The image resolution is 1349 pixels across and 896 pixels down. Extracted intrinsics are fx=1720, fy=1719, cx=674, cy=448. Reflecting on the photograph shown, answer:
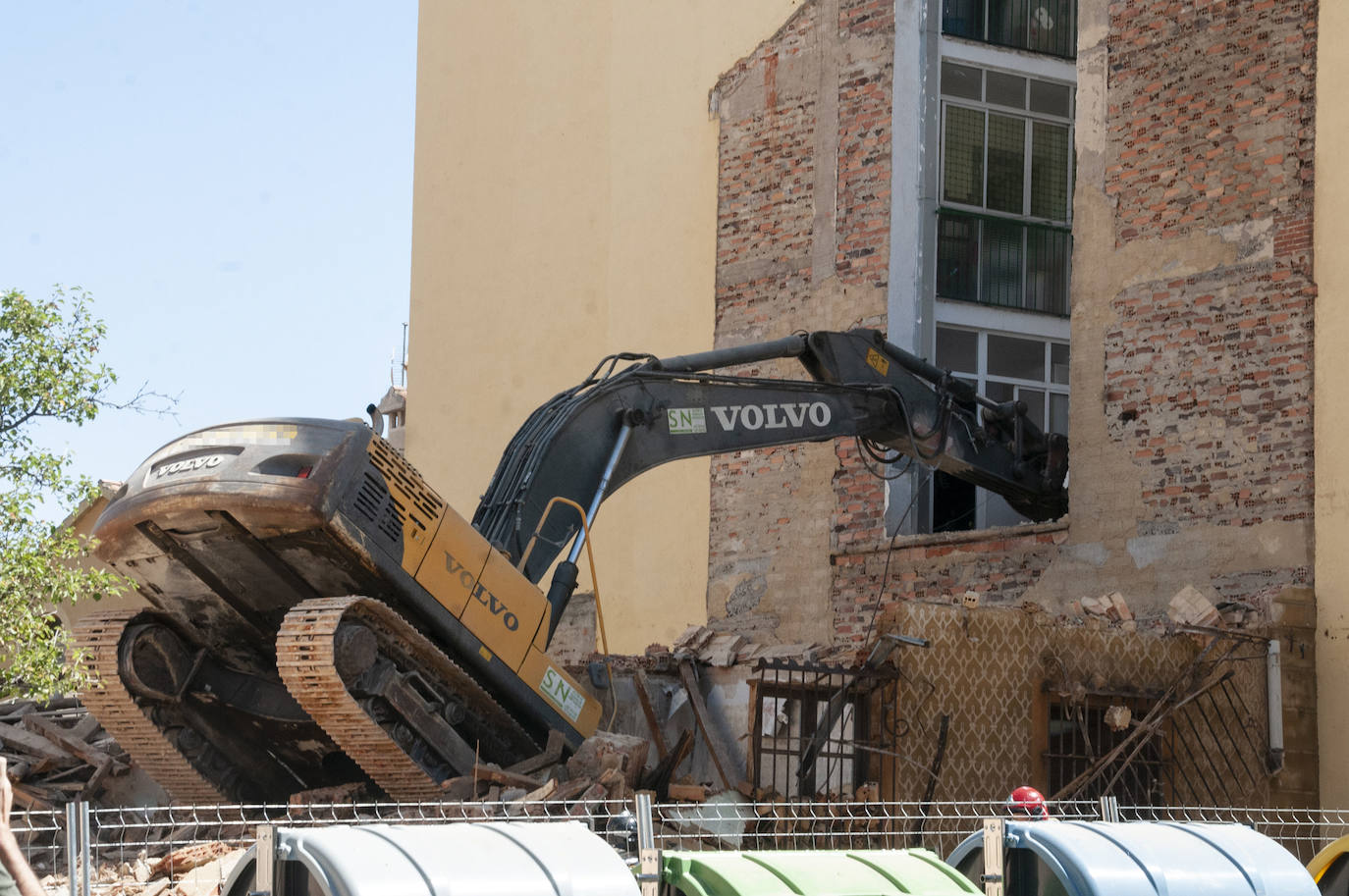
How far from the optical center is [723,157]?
21.4m

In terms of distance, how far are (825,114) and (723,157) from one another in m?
1.63

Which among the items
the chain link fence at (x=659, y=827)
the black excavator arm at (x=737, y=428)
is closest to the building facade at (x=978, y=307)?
the chain link fence at (x=659, y=827)

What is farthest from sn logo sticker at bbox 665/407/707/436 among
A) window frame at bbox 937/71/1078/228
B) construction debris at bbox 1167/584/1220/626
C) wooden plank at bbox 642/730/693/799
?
window frame at bbox 937/71/1078/228

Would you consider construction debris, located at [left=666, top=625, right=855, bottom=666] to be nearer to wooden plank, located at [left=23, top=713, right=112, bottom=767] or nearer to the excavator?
the excavator

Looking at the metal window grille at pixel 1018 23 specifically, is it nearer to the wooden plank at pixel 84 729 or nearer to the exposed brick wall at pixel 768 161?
the exposed brick wall at pixel 768 161

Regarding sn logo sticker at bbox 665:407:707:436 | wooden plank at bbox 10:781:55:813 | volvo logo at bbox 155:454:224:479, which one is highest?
sn logo sticker at bbox 665:407:707:436

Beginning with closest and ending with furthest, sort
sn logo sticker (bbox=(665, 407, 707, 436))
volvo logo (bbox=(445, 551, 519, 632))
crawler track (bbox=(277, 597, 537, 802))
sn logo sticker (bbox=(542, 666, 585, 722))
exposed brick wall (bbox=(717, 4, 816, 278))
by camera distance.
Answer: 1. crawler track (bbox=(277, 597, 537, 802))
2. volvo logo (bbox=(445, 551, 519, 632))
3. sn logo sticker (bbox=(542, 666, 585, 722))
4. sn logo sticker (bbox=(665, 407, 707, 436))
5. exposed brick wall (bbox=(717, 4, 816, 278))

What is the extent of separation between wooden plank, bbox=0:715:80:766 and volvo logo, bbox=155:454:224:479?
4148 millimetres

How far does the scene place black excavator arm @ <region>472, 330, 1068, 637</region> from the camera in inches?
A: 489

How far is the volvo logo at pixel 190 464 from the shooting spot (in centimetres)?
1101

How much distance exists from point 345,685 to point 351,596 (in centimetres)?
56

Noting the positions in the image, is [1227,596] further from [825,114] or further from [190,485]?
[190,485]

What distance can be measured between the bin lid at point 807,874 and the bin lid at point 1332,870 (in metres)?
2.13

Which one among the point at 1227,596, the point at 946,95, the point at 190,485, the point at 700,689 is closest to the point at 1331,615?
the point at 1227,596
